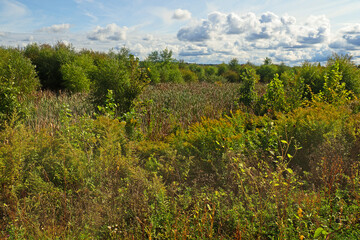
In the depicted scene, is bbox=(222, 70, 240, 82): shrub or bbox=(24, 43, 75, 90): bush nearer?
bbox=(24, 43, 75, 90): bush

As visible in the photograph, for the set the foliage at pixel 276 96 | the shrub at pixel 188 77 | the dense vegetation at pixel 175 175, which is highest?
the shrub at pixel 188 77

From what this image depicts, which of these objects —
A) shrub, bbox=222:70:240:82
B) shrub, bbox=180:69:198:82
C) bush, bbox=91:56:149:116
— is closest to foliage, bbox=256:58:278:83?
shrub, bbox=222:70:240:82

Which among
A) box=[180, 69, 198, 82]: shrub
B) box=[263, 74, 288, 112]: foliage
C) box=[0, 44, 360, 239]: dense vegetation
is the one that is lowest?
box=[0, 44, 360, 239]: dense vegetation

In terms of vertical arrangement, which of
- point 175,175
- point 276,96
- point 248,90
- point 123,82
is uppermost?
point 123,82

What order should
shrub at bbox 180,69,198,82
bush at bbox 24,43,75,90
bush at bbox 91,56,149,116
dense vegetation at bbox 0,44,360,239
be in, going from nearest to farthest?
dense vegetation at bbox 0,44,360,239
bush at bbox 91,56,149,116
bush at bbox 24,43,75,90
shrub at bbox 180,69,198,82

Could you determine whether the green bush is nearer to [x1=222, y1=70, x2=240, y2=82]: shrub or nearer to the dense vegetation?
the dense vegetation

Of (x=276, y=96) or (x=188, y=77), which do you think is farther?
(x=188, y=77)

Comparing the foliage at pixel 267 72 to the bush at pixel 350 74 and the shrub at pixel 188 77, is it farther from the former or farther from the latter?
the bush at pixel 350 74

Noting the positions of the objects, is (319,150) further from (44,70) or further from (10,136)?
(44,70)

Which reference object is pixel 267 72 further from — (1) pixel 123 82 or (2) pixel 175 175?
(2) pixel 175 175

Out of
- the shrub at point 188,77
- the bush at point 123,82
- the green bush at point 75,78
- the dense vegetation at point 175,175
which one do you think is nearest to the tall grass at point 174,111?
the dense vegetation at point 175,175

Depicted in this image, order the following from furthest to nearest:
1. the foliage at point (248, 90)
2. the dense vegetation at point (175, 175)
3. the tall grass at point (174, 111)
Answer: the foliage at point (248, 90) < the tall grass at point (174, 111) < the dense vegetation at point (175, 175)

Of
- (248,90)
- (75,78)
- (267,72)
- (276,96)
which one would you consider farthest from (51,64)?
(267,72)

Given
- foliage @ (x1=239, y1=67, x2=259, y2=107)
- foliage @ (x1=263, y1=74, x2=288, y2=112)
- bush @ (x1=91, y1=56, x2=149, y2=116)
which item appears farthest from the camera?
foliage @ (x1=239, y1=67, x2=259, y2=107)
